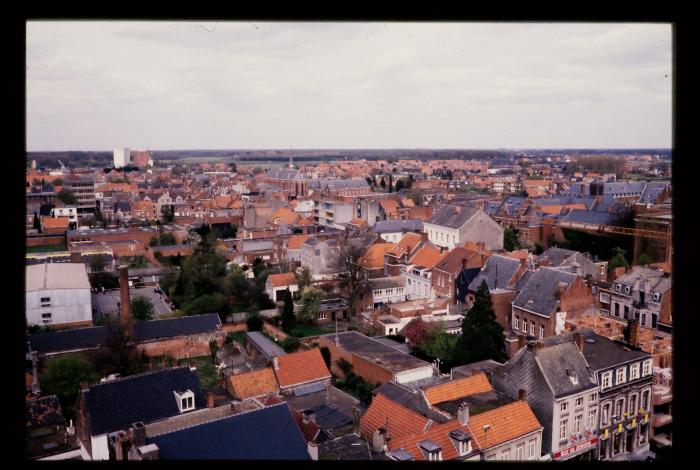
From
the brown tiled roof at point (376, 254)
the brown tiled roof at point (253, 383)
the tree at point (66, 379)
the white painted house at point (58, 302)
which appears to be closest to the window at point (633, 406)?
the brown tiled roof at point (253, 383)

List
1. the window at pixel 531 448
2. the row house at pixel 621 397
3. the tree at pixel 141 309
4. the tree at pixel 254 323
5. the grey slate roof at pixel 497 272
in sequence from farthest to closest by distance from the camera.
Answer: the tree at pixel 254 323 → the grey slate roof at pixel 497 272 → the tree at pixel 141 309 → the row house at pixel 621 397 → the window at pixel 531 448

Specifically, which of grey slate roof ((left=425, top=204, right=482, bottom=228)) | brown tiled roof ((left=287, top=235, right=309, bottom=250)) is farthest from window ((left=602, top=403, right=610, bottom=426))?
brown tiled roof ((left=287, top=235, right=309, bottom=250))

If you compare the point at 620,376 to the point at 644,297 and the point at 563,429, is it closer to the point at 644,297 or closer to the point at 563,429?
the point at 563,429

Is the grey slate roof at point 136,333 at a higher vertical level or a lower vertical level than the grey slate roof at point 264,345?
higher

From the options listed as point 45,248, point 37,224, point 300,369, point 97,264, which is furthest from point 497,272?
point 37,224

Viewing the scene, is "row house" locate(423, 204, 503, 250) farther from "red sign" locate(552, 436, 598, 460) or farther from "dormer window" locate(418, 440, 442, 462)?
"dormer window" locate(418, 440, 442, 462)

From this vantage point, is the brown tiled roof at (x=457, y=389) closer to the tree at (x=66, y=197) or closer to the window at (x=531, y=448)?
the window at (x=531, y=448)

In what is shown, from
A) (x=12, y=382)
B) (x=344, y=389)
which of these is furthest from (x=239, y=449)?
(x=344, y=389)
